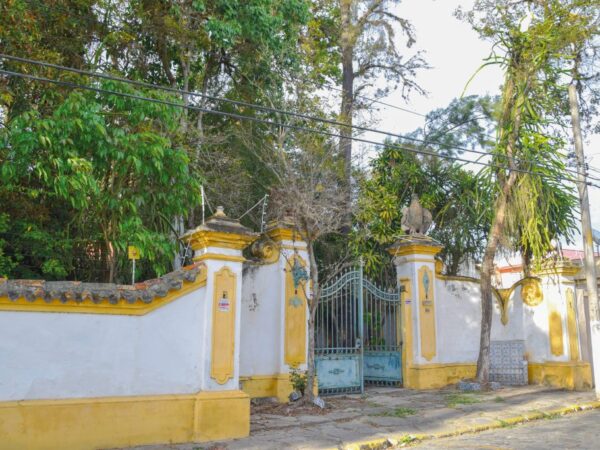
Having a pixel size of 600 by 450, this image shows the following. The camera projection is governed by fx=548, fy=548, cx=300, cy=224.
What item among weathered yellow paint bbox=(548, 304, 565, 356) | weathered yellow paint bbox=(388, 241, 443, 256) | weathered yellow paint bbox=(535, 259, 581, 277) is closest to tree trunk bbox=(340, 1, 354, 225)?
weathered yellow paint bbox=(388, 241, 443, 256)

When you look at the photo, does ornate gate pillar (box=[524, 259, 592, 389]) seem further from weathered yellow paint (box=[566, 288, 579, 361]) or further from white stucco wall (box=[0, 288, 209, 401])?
white stucco wall (box=[0, 288, 209, 401])

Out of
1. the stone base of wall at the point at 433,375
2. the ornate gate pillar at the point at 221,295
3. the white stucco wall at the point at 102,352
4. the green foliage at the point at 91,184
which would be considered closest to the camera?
the white stucco wall at the point at 102,352

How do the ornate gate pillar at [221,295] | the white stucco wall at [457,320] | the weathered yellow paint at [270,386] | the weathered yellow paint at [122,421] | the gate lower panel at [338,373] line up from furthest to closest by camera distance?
the white stucco wall at [457,320], the gate lower panel at [338,373], the weathered yellow paint at [270,386], the ornate gate pillar at [221,295], the weathered yellow paint at [122,421]

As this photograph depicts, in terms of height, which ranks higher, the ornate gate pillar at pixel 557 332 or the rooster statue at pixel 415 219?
the rooster statue at pixel 415 219

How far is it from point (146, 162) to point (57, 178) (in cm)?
147

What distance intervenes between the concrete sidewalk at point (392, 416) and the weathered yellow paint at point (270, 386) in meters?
Result: 0.25

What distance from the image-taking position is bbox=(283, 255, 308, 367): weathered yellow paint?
32.7 ft

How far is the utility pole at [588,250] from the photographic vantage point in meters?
10.7

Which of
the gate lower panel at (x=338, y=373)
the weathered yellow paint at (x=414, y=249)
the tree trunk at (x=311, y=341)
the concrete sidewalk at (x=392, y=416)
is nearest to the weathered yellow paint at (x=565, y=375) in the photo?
the concrete sidewalk at (x=392, y=416)

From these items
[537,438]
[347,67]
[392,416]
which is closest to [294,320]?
[392,416]

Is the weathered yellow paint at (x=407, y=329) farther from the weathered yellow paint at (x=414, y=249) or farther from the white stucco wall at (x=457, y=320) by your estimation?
the white stucco wall at (x=457, y=320)

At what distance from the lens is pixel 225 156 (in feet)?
41.9

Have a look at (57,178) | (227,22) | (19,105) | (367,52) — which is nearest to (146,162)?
(57,178)

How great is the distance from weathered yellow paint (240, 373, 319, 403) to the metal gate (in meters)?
0.88
